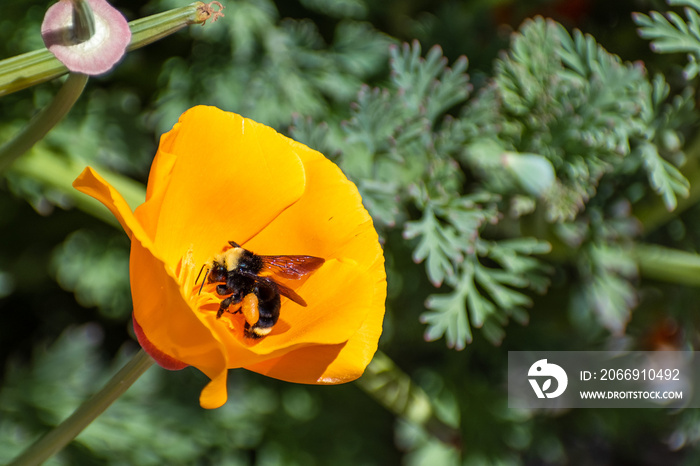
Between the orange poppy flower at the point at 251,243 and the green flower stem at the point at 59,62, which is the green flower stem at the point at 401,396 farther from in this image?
the green flower stem at the point at 59,62

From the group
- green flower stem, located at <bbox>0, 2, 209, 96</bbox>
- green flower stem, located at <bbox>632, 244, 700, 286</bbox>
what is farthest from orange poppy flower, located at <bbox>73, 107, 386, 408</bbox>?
green flower stem, located at <bbox>632, 244, 700, 286</bbox>

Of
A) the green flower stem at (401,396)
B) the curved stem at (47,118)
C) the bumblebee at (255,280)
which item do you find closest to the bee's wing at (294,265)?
the bumblebee at (255,280)

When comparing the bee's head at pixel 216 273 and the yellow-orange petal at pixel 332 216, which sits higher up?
the yellow-orange petal at pixel 332 216

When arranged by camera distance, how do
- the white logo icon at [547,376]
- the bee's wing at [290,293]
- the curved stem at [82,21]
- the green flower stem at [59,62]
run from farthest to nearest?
the white logo icon at [547,376] < the bee's wing at [290,293] < the green flower stem at [59,62] < the curved stem at [82,21]

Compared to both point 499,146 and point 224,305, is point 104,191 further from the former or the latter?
point 499,146

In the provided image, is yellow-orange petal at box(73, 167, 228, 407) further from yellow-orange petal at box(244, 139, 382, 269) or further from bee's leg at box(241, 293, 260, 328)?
yellow-orange petal at box(244, 139, 382, 269)

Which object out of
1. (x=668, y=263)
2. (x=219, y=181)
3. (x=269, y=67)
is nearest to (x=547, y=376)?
(x=668, y=263)

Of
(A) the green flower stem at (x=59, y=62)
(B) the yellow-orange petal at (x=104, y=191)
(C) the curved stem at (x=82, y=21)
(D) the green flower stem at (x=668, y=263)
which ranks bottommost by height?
(D) the green flower stem at (x=668, y=263)
